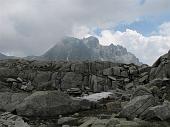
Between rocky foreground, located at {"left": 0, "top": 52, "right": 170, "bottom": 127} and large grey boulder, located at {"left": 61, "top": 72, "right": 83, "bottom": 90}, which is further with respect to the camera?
large grey boulder, located at {"left": 61, "top": 72, "right": 83, "bottom": 90}

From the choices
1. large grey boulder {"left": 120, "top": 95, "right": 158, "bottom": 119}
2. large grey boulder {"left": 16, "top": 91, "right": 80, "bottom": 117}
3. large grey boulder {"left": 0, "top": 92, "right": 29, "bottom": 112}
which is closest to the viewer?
large grey boulder {"left": 120, "top": 95, "right": 158, "bottom": 119}

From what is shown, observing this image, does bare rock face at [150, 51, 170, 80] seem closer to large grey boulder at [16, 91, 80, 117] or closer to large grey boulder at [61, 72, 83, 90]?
large grey boulder at [61, 72, 83, 90]

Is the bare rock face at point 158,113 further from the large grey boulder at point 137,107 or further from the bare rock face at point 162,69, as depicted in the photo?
the bare rock face at point 162,69

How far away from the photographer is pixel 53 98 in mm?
32875

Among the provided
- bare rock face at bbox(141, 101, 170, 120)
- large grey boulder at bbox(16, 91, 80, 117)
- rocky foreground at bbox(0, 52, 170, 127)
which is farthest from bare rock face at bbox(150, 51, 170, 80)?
bare rock face at bbox(141, 101, 170, 120)

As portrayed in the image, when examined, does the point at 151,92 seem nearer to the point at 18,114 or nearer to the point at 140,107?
the point at 140,107

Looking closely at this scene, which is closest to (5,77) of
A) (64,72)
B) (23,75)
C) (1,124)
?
(23,75)

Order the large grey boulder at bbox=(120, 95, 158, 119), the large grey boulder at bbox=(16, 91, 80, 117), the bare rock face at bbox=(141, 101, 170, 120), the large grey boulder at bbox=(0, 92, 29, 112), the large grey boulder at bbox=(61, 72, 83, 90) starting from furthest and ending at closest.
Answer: the large grey boulder at bbox=(61, 72, 83, 90)
the large grey boulder at bbox=(0, 92, 29, 112)
the large grey boulder at bbox=(16, 91, 80, 117)
the large grey boulder at bbox=(120, 95, 158, 119)
the bare rock face at bbox=(141, 101, 170, 120)

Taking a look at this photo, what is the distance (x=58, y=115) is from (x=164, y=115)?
11.1 metres

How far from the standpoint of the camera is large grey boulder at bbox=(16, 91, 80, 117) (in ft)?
105

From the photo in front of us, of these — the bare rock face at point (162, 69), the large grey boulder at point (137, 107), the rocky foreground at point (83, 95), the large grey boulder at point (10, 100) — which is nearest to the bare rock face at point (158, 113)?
the rocky foreground at point (83, 95)

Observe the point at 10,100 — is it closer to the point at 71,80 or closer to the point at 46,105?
the point at 46,105

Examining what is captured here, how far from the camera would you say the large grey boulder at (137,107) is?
2633 cm

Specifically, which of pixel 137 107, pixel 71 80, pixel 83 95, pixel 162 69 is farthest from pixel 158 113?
pixel 71 80
